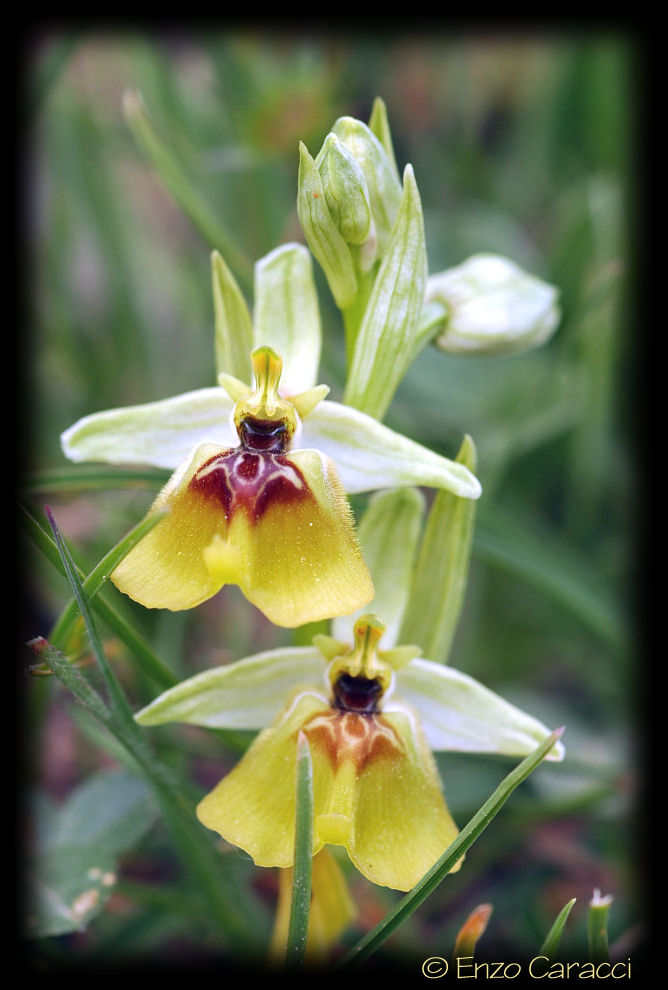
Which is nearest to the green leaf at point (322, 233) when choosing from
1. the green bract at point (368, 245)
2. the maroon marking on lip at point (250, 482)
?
the green bract at point (368, 245)

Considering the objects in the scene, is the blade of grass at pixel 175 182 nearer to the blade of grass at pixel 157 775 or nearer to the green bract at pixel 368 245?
the green bract at pixel 368 245

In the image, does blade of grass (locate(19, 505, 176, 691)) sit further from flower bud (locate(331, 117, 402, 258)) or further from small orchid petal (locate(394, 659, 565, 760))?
flower bud (locate(331, 117, 402, 258))

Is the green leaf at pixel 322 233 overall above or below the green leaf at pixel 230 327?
above

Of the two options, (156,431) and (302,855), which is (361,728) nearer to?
(302,855)

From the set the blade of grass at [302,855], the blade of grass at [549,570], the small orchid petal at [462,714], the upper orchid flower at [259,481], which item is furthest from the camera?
the blade of grass at [549,570]

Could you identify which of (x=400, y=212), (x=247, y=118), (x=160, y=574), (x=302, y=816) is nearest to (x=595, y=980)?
(x=302, y=816)

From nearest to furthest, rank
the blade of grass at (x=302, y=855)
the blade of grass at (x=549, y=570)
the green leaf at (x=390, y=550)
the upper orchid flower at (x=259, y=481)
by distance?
the blade of grass at (x=302, y=855) → the upper orchid flower at (x=259, y=481) → the green leaf at (x=390, y=550) → the blade of grass at (x=549, y=570)
